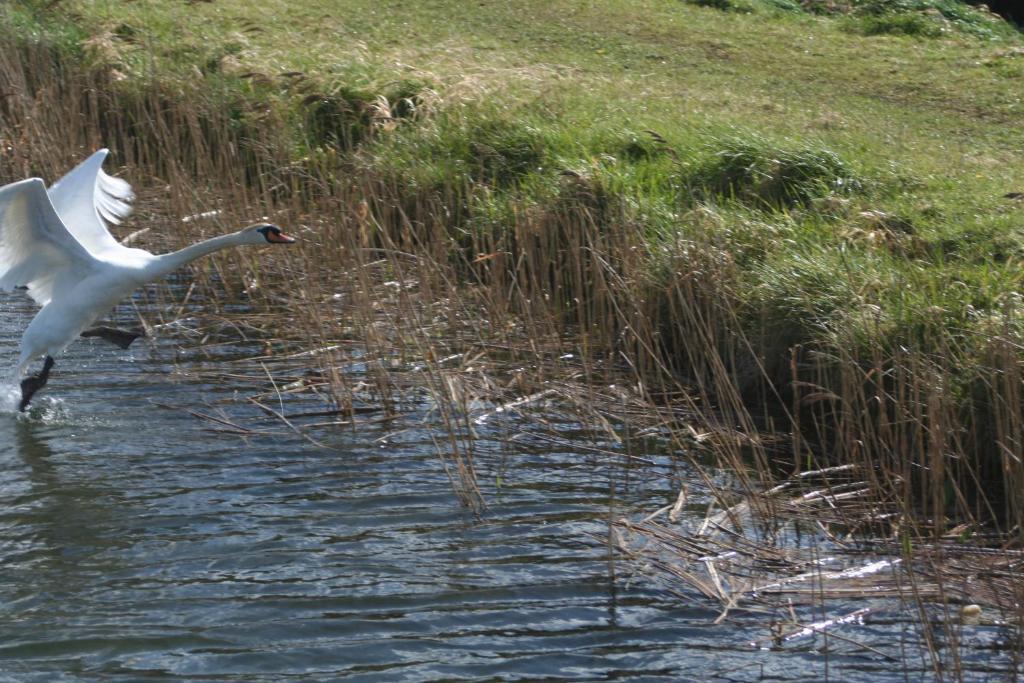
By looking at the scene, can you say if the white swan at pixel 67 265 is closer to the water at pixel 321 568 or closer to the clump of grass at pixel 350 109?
the water at pixel 321 568

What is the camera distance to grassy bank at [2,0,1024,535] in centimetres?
664

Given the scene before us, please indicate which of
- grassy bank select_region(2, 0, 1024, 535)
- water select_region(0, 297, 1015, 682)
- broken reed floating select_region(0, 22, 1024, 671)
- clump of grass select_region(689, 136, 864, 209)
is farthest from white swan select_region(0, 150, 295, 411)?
clump of grass select_region(689, 136, 864, 209)

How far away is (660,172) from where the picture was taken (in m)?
9.99

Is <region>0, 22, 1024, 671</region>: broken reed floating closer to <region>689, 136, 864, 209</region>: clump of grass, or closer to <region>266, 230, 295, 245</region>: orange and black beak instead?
<region>266, 230, 295, 245</region>: orange and black beak

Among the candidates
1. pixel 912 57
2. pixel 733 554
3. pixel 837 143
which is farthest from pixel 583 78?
pixel 733 554

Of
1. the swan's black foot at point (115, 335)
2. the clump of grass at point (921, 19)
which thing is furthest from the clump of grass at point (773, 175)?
the clump of grass at point (921, 19)

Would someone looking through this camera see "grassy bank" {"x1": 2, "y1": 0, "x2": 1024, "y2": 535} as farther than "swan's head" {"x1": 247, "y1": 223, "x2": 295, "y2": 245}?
No

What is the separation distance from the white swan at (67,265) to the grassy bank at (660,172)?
943 mm

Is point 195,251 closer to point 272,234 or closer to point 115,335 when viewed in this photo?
point 272,234

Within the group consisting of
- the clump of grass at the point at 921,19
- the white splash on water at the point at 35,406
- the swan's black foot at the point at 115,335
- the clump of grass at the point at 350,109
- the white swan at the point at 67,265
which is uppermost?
the clump of grass at the point at 921,19

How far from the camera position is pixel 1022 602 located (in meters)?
4.38

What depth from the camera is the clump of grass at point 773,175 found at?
9.37m

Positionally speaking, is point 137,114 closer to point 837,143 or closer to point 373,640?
point 837,143

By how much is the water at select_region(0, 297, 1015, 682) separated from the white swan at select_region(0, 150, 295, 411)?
1.82ft
